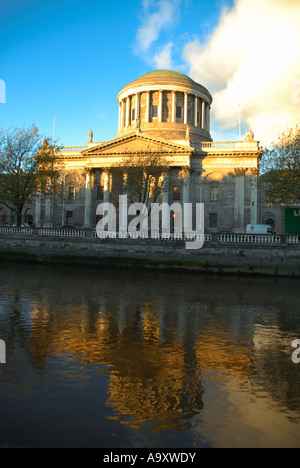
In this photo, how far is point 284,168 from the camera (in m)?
28.0

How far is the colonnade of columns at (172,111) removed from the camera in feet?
174

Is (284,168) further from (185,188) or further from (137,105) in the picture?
(137,105)

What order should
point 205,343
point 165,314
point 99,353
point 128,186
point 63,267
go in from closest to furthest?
point 99,353, point 205,343, point 165,314, point 63,267, point 128,186

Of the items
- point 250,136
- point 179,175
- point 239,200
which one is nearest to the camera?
point 239,200

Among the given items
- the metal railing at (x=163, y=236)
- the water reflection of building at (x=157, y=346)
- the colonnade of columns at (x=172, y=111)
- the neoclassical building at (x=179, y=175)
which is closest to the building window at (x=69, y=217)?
the neoclassical building at (x=179, y=175)

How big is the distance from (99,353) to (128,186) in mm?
28418

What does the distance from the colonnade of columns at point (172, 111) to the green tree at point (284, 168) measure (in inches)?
1032

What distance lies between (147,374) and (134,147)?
1512 inches

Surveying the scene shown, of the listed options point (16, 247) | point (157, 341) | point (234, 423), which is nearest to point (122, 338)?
point (157, 341)

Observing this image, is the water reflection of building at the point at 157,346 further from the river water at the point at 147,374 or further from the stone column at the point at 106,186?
the stone column at the point at 106,186

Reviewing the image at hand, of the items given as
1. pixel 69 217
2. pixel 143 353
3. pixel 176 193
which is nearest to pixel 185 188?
pixel 176 193

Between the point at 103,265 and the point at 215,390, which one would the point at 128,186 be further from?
the point at 215,390

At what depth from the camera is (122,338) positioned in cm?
833

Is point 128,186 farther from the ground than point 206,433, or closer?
farther from the ground
